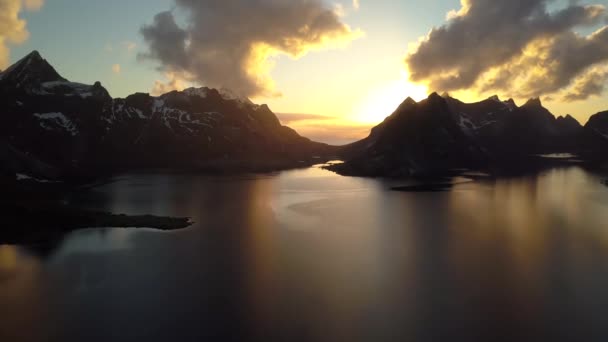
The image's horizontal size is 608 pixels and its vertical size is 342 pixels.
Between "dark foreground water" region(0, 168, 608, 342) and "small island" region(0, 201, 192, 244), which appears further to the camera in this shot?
"small island" region(0, 201, 192, 244)

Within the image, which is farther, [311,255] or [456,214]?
[456,214]

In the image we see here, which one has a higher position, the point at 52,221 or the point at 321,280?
the point at 52,221

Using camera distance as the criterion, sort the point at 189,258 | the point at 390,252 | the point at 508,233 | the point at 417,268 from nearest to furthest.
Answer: the point at 417,268 < the point at 189,258 < the point at 390,252 < the point at 508,233

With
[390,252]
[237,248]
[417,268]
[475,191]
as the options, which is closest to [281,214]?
[237,248]

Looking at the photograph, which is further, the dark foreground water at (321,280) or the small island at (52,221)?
the small island at (52,221)

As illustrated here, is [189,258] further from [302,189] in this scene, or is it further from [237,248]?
[302,189]

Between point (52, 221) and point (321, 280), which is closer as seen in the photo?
point (321, 280)

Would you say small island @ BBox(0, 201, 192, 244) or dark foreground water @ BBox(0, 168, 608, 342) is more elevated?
small island @ BBox(0, 201, 192, 244)

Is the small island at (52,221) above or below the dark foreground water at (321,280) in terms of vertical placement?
above
